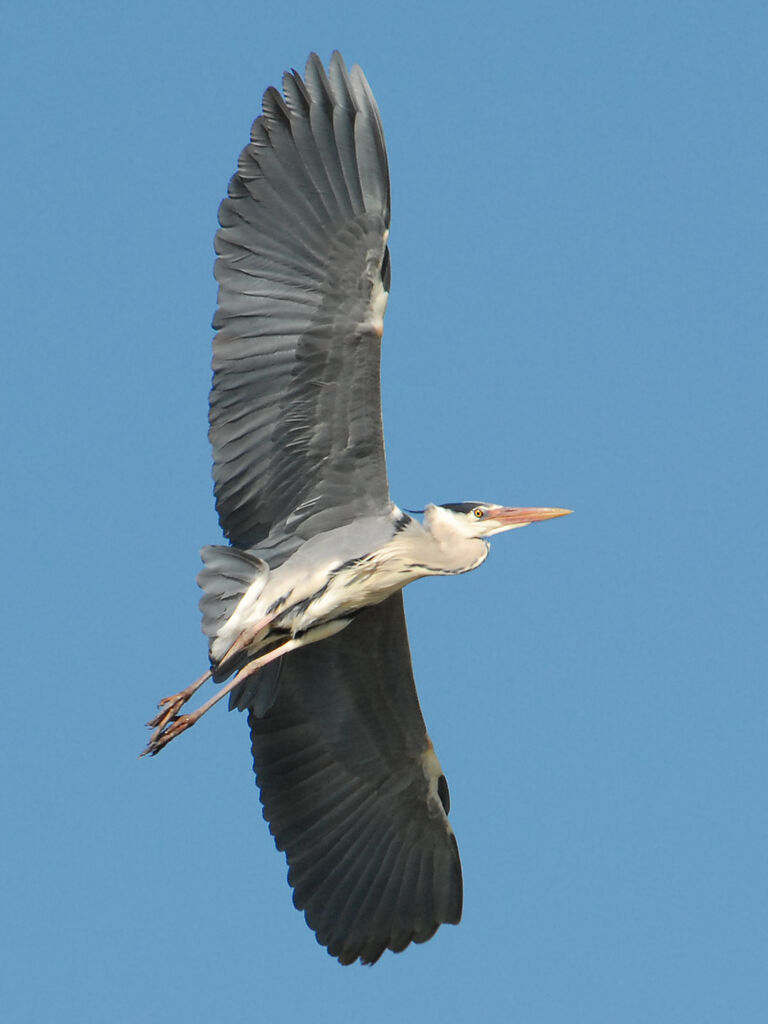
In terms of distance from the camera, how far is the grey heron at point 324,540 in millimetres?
9945

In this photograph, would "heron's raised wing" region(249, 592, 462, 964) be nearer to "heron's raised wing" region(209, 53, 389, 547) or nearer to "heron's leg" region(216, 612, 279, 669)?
"heron's leg" region(216, 612, 279, 669)

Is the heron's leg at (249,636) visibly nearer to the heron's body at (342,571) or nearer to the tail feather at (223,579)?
the heron's body at (342,571)

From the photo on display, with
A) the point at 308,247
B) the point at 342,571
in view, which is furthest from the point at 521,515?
the point at 308,247

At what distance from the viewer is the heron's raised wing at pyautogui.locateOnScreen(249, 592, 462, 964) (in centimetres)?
1161

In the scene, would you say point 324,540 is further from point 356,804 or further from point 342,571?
point 356,804

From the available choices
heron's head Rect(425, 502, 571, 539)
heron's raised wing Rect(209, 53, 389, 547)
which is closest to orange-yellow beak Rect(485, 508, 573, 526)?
heron's head Rect(425, 502, 571, 539)

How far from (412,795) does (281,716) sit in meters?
1.03

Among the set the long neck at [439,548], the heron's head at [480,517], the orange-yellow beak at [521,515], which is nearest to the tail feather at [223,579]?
the long neck at [439,548]

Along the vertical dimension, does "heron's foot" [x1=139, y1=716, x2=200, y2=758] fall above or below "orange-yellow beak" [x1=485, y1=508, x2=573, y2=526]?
below

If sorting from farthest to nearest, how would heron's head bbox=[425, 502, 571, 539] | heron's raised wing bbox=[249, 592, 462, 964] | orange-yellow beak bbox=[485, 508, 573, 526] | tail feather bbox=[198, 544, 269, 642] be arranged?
heron's raised wing bbox=[249, 592, 462, 964], orange-yellow beak bbox=[485, 508, 573, 526], heron's head bbox=[425, 502, 571, 539], tail feather bbox=[198, 544, 269, 642]

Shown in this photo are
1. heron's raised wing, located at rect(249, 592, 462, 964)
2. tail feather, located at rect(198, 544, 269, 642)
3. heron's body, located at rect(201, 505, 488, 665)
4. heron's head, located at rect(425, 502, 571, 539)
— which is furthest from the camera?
heron's raised wing, located at rect(249, 592, 462, 964)

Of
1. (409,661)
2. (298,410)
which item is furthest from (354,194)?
(409,661)

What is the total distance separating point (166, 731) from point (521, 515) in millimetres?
2538

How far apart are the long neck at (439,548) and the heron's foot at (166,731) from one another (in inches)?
63.2
